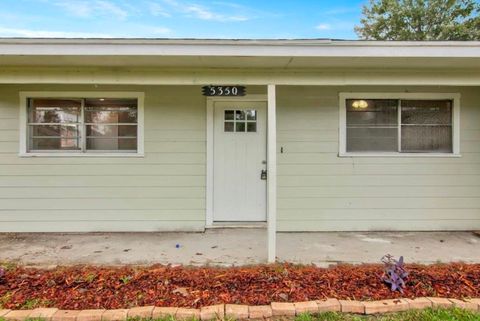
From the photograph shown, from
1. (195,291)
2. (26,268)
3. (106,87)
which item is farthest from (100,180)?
(195,291)

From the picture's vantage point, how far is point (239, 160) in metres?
5.14

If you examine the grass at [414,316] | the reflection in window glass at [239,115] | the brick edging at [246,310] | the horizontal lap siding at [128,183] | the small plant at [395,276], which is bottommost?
the grass at [414,316]

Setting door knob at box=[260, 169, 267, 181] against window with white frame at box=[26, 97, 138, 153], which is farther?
door knob at box=[260, 169, 267, 181]

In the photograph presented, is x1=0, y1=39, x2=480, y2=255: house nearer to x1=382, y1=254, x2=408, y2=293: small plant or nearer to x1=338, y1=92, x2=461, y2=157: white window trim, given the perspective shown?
x1=338, y1=92, x2=461, y2=157: white window trim

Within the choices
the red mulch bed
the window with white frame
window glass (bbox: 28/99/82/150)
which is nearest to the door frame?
the window with white frame

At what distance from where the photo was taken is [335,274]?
3238mm

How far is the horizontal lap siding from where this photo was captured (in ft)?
16.3

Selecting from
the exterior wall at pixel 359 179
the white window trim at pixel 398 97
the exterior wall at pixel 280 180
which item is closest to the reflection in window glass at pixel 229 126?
the exterior wall at pixel 280 180

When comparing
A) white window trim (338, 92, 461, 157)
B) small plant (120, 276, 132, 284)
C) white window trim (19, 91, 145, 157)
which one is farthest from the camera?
white window trim (338, 92, 461, 157)

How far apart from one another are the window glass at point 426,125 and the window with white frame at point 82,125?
4218 millimetres

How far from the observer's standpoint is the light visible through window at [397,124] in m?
5.10

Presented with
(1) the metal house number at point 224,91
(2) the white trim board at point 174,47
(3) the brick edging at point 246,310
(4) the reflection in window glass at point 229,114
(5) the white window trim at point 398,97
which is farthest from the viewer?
(4) the reflection in window glass at point 229,114

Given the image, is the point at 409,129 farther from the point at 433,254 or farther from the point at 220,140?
the point at 220,140

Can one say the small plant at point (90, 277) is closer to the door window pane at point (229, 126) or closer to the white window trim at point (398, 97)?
the door window pane at point (229, 126)
